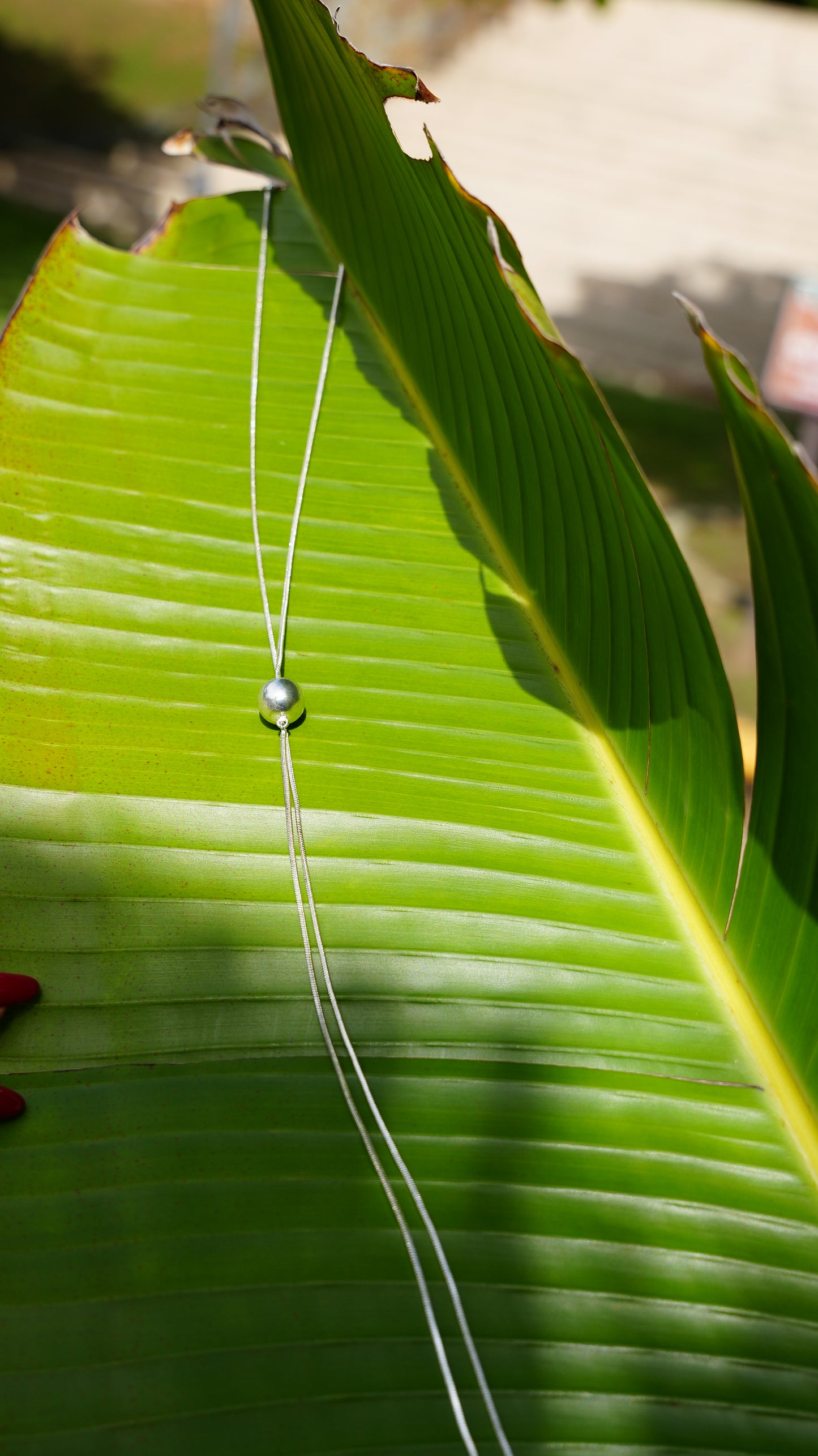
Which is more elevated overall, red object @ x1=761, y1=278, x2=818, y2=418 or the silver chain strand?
red object @ x1=761, y1=278, x2=818, y2=418

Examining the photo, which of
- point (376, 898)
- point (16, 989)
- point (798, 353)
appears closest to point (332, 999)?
point (376, 898)

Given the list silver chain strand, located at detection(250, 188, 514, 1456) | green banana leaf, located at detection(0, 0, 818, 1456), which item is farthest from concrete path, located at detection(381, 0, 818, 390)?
A: green banana leaf, located at detection(0, 0, 818, 1456)

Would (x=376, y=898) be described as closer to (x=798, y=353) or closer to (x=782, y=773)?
(x=782, y=773)

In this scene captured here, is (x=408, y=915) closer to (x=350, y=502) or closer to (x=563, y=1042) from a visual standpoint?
(x=563, y=1042)

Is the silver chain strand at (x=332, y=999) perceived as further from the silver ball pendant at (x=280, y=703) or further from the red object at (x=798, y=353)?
the red object at (x=798, y=353)

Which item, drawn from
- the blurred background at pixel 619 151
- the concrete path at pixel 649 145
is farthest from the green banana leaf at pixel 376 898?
the concrete path at pixel 649 145

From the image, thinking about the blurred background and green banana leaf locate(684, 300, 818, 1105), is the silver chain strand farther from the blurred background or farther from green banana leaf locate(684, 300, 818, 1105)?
the blurred background

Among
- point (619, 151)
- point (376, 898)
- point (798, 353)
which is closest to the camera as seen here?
point (376, 898)

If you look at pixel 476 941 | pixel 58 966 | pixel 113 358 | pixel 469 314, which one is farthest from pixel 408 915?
pixel 113 358
